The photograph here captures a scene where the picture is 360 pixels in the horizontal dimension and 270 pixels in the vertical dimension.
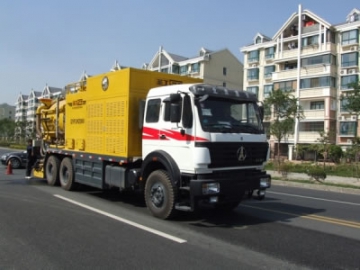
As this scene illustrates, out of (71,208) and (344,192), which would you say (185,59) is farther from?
(71,208)

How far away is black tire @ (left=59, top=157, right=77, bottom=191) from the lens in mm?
12188

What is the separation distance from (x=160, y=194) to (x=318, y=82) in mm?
48204

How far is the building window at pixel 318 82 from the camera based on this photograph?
168ft

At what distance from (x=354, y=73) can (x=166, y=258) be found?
168ft

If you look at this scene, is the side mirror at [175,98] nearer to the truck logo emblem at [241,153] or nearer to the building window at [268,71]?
the truck logo emblem at [241,153]

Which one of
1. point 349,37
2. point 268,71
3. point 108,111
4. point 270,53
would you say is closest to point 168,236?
point 108,111

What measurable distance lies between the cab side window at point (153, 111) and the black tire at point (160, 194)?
1192mm

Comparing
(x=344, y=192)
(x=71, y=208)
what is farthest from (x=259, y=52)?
(x=71, y=208)

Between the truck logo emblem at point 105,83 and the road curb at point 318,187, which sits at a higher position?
the truck logo emblem at point 105,83

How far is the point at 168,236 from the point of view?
7023mm

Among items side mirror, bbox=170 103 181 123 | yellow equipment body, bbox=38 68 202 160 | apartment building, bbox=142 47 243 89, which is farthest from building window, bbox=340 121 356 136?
side mirror, bbox=170 103 181 123

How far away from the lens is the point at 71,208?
948 centimetres

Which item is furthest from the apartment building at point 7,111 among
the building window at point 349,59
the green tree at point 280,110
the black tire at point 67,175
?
the black tire at point 67,175

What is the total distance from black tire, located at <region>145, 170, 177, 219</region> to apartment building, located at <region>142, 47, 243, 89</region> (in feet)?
207
